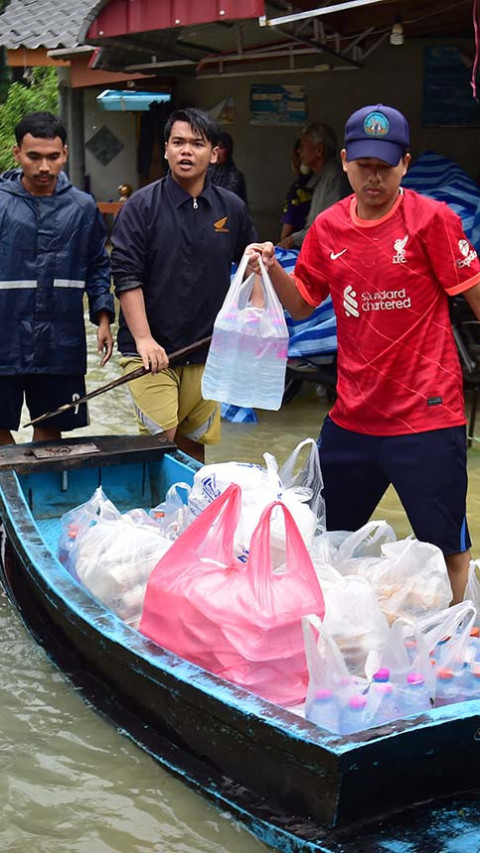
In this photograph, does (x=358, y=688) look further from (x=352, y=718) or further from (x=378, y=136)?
(x=378, y=136)

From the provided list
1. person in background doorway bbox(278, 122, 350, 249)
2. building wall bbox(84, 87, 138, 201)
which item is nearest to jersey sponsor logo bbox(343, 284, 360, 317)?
person in background doorway bbox(278, 122, 350, 249)

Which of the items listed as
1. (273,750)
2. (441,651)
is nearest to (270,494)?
(441,651)

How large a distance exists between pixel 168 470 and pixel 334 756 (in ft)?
8.72

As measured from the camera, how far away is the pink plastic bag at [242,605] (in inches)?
135

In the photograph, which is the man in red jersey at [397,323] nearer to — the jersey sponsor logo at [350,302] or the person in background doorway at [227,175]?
the jersey sponsor logo at [350,302]

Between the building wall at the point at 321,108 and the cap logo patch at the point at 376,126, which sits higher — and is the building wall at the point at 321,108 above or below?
above

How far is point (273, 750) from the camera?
10.2 feet

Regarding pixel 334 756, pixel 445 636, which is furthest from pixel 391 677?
pixel 334 756

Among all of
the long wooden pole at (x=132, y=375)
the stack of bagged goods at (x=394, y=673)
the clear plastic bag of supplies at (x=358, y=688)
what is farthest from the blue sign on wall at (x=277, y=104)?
the clear plastic bag of supplies at (x=358, y=688)

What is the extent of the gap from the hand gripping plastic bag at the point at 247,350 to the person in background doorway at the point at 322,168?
14.0ft

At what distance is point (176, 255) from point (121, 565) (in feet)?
5.34

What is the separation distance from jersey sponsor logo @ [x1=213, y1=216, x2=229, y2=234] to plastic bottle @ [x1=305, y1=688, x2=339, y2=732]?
8.92ft

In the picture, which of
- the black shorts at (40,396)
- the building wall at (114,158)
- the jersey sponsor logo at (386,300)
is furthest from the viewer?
the building wall at (114,158)

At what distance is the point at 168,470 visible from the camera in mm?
5402
